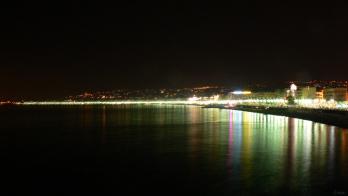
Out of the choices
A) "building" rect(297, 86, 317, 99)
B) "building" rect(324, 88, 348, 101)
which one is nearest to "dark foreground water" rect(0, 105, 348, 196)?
"building" rect(324, 88, 348, 101)

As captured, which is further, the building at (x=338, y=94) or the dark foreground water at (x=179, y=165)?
the building at (x=338, y=94)

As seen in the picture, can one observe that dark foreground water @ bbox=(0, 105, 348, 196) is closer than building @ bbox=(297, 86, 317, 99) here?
Yes

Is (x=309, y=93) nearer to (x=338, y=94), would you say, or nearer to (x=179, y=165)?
(x=338, y=94)

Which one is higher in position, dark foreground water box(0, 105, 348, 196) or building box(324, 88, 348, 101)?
building box(324, 88, 348, 101)

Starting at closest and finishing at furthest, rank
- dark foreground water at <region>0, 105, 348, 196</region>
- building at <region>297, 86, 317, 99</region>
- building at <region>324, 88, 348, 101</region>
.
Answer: dark foreground water at <region>0, 105, 348, 196</region>, building at <region>324, 88, 348, 101</region>, building at <region>297, 86, 317, 99</region>

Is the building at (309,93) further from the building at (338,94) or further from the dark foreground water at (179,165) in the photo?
the dark foreground water at (179,165)

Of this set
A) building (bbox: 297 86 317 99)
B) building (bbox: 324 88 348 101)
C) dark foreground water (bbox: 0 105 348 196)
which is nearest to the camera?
dark foreground water (bbox: 0 105 348 196)

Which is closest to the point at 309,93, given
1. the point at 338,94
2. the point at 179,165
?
the point at 338,94

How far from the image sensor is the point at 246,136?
29.5 meters

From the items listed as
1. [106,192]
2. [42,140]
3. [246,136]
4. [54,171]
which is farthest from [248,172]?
[42,140]

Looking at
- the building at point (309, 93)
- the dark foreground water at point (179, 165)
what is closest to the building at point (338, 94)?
the building at point (309, 93)

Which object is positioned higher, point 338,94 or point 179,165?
point 338,94

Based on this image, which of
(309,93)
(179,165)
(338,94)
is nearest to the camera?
(179,165)

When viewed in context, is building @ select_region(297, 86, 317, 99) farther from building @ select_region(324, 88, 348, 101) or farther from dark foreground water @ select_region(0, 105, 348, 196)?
dark foreground water @ select_region(0, 105, 348, 196)
